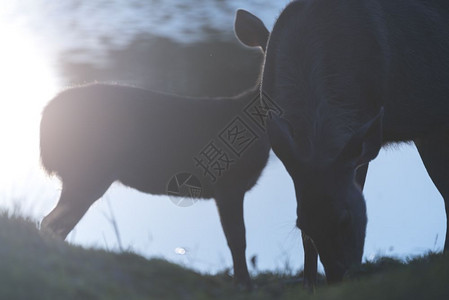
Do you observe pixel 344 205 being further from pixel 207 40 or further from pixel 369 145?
pixel 207 40

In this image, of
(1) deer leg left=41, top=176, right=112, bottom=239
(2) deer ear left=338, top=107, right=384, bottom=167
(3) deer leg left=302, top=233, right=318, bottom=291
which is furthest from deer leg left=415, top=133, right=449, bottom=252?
(1) deer leg left=41, top=176, right=112, bottom=239

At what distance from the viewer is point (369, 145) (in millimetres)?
4469

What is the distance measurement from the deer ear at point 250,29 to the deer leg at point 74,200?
7.11ft

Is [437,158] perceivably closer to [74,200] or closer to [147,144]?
[147,144]

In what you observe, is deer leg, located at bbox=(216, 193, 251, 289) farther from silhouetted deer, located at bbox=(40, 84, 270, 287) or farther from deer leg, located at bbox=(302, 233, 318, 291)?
deer leg, located at bbox=(302, 233, 318, 291)

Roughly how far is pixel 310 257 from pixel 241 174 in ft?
4.47

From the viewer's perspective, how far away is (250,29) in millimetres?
7484

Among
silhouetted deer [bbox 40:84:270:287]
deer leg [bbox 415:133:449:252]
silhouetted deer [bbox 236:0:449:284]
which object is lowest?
deer leg [bbox 415:133:449:252]

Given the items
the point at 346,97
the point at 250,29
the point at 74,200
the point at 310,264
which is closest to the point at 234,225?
the point at 310,264

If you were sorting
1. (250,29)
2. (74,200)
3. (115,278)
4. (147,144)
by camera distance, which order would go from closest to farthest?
(115,278), (74,200), (147,144), (250,29)

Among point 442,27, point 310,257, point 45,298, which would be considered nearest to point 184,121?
point 310,257

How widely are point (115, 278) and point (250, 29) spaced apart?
4.40 m

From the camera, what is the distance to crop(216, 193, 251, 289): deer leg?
6281 millimetres

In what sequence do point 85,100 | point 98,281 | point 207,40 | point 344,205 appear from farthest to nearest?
point 207,40, point 85,100, point 344,205, point 98,281
